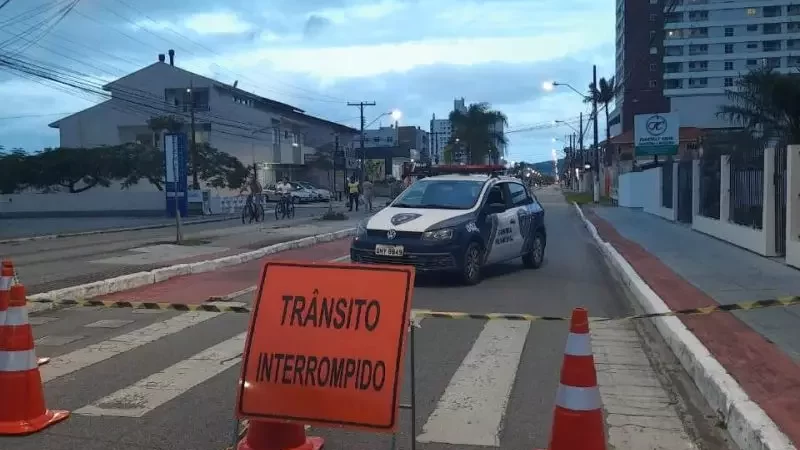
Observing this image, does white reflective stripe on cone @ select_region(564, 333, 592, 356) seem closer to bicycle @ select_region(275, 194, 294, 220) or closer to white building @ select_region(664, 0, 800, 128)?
bicycle @ select_region(275, 194, 294, 220)

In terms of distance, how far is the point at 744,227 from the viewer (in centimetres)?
1644

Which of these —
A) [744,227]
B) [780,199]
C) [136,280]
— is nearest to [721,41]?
[744,227]

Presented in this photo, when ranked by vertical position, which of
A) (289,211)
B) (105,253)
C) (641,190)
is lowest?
(105,253)

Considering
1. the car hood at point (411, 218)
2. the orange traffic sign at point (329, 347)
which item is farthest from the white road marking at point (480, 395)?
the car hood at point (411, 218)

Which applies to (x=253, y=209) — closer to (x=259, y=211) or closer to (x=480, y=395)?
(x=259, y=211)

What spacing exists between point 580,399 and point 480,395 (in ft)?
6.36

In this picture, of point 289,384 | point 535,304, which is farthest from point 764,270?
point 289,384

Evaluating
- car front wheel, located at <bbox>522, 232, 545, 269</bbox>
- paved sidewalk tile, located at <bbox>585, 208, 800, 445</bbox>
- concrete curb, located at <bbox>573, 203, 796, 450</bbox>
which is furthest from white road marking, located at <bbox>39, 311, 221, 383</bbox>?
car front wheel, located at <bbox>522, 232, 545, 269</bbox>

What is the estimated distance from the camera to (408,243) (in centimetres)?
1170

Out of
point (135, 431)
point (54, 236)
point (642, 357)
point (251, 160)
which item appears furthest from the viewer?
point (251, 160)

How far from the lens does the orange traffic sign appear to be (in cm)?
452

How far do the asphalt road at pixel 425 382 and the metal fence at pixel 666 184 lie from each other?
17980 mm

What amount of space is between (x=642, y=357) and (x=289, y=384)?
433 centimetres

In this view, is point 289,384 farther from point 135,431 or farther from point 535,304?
point 535,304
